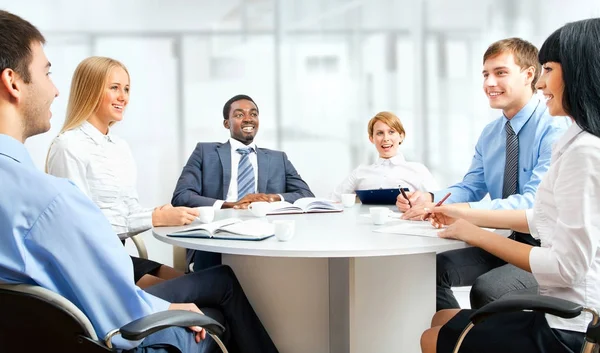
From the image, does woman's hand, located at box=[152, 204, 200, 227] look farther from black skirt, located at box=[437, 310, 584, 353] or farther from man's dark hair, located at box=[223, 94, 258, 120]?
man's dark hair, located at box=[223, 94, 258, 120]

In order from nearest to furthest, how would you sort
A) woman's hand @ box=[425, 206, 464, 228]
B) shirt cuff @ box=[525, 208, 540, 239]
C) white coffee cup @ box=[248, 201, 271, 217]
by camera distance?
shirt cuff @ box=[525, 208, 540, 239], woman's hand @ box=[425, 206, 464, 228], white coffee cup @ box=[248, 201, 271, 217]

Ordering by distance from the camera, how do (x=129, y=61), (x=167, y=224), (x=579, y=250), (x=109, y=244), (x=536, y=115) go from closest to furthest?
(x=109, y=244), (x=579, y=250), (x=167, y=224), (x=536, y=115), (x=129, y=61)

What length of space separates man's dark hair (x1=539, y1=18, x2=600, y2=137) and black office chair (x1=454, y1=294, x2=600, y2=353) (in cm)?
51

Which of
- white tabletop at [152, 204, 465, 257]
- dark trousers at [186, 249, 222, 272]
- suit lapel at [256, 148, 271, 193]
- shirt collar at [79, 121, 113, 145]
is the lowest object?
dark trousers at [186, 249, 222, 272]

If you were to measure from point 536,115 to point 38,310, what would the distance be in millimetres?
2475

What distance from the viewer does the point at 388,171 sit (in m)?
4.57

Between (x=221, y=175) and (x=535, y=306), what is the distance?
9.72ft

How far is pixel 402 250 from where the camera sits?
2059 millimetres

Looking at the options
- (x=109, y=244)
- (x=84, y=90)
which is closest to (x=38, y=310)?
(x=109, y=244)

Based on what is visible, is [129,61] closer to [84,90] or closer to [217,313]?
[84,90]

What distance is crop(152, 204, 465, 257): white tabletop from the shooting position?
203cm

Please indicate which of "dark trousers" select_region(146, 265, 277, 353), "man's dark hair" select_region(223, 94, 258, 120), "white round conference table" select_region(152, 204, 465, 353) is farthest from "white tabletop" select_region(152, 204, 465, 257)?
"man's dark hair" select_region(223, 94, 258, 120)

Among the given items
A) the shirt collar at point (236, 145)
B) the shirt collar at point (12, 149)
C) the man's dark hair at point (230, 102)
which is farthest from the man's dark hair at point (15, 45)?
the man's dark hair at point (230, 102)

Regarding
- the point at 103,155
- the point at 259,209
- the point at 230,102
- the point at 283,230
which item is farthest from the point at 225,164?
the point at 283,230
